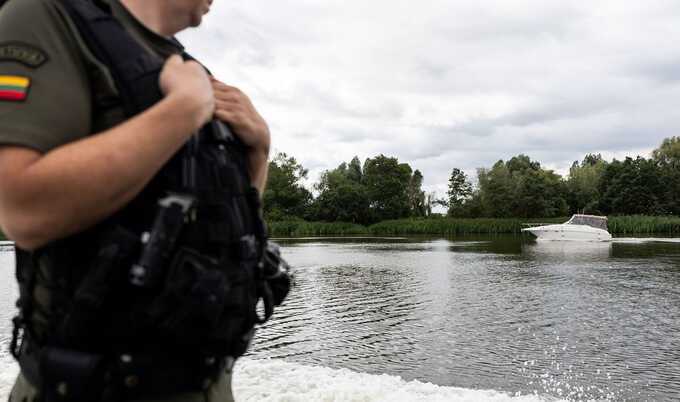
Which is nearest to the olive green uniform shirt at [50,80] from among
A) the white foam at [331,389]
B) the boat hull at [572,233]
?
the white foam at [331,389]

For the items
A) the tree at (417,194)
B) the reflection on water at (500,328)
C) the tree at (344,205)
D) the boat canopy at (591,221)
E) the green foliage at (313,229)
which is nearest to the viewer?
the reflection on water at (500,328)

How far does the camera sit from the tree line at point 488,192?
7512cm

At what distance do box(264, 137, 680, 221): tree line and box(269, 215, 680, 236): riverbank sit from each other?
10866 millimetres

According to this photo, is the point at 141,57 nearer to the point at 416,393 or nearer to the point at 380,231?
the point at 416,393

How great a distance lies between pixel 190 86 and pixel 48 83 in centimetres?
25

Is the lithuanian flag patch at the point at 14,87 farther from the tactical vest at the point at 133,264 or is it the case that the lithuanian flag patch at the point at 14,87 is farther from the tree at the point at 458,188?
the tree at the point at 458,188

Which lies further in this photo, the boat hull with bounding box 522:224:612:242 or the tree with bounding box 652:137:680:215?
the tree with bounding box 652:137:680:215

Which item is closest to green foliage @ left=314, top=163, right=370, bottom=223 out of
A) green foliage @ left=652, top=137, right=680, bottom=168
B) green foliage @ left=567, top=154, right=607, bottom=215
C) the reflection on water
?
green foliage @ left=567, top=154, right=607, bottom=215

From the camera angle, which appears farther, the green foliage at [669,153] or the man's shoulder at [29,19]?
the green foliage at [669,153]

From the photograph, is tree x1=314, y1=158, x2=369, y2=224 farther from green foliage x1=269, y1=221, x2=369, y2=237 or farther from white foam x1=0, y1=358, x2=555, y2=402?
white foam x1=0, y1=358, x2=555, y2=402

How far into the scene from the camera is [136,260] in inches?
43.2

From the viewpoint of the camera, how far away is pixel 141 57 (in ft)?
3.94

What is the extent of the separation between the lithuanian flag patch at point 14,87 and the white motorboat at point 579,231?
4866cm

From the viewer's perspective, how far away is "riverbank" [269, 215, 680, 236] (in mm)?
57625
